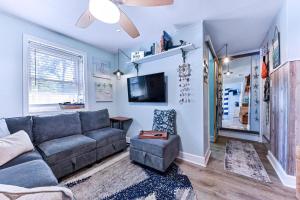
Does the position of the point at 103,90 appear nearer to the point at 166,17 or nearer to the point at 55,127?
the point at 55,127

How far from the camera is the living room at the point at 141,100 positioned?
5.73ft

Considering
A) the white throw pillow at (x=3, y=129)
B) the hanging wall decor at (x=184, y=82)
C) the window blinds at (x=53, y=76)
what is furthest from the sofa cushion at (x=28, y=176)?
the hanging wall decor at (x=184, y=82)

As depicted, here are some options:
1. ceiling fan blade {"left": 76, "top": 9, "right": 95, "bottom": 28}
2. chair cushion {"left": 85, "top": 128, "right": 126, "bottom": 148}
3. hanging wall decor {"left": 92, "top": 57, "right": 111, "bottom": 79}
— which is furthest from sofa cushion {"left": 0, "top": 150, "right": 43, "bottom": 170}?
hanging wall decor {"left": 92, "top": 57, "right": 111, "bottom": 79}

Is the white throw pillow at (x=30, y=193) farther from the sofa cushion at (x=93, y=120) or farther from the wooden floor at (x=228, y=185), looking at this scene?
the sofa cushion at (x=93, y=120)

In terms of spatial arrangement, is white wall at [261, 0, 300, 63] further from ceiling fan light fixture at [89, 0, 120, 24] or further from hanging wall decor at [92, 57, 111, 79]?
hanging wall decor at [92, 57, 111, 79]

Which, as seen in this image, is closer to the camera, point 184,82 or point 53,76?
point 184,82

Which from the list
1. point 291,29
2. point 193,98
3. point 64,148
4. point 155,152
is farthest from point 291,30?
point 64,148

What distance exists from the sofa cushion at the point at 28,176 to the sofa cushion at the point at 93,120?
4.76 ft

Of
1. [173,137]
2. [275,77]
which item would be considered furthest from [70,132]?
[275,77]

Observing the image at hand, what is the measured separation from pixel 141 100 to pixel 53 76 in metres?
1.82

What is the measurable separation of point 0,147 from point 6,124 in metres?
0.53

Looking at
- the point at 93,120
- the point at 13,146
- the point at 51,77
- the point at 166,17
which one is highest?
the point at 166,17

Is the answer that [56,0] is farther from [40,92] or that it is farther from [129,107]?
[129,107]

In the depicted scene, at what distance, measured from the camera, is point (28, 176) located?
1.23m
